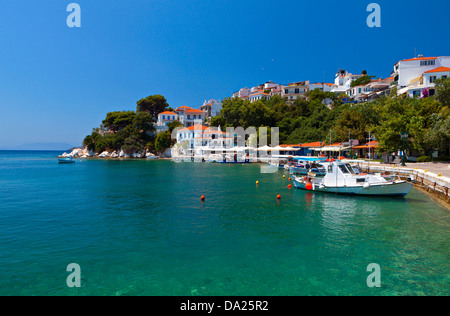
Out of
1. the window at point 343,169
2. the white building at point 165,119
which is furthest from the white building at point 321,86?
the window at point 343,169

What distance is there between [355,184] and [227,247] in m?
14.2

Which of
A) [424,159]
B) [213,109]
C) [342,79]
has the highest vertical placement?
[342,79]

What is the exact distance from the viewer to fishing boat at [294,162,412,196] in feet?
62.5

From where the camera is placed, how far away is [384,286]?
7.37 metres

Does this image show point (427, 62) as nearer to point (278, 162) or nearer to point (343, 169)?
point (278, 162)

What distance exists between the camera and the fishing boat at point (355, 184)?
750 inches

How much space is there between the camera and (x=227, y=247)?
10328 millimetres

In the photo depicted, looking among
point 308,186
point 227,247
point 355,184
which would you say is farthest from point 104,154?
point 227,247

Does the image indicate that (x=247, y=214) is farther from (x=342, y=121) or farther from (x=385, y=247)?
(x=342, y=121)

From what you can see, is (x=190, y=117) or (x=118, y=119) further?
(x=190, y=117)

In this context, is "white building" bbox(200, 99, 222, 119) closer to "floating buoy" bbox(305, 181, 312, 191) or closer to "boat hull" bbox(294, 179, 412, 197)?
"floating buoy" bbox(305, 181, 312, 191)

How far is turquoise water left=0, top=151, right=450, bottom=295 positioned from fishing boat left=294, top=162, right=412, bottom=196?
3.45ft

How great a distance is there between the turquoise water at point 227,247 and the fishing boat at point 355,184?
105 cm
